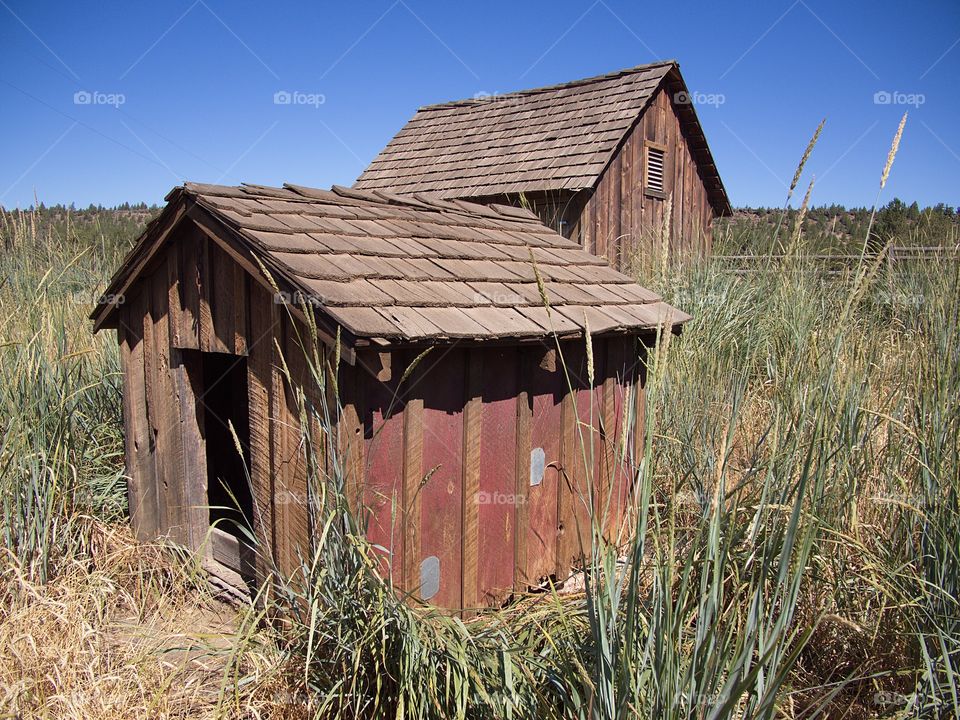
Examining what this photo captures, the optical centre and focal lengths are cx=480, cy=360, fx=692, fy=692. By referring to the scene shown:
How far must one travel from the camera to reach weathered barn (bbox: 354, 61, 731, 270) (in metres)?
11.0

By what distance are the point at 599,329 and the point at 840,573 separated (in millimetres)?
1656

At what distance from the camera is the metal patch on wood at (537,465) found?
3984 mm

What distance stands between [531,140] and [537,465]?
30.7 ft


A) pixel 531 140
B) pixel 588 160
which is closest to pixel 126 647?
pixel 588 160

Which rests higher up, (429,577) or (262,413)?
(262,413)

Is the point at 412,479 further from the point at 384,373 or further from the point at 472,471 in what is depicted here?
the point at 384,373

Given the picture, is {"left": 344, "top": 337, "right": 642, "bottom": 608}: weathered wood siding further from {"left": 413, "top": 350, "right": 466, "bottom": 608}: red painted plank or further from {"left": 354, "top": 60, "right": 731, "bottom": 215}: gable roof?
{"left": 354, "top": 60, "right": 731, "bottom": 215}: gable roof

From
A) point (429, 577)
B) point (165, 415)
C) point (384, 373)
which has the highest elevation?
point (384, 373)

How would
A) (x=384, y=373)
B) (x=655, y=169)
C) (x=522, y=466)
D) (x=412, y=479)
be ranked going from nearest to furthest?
(x=384, y=373) → (x=412, y=479) → (x=522, y=466) → (x=655, y=169)

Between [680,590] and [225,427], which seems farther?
[225,427]

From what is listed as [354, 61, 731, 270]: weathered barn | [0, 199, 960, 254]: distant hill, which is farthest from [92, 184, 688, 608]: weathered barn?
[354, 61, 731, 270]: weathered barn

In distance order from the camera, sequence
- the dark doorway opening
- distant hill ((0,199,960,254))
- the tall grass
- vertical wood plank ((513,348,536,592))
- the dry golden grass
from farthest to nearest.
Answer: distant hill ((0,199,960,254))
the dark doorway opening
vertical wood plank ((513,348,536,592))
the dry golden grass
the tall grass

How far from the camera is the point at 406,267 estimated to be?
3.64 metres

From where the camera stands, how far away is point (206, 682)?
9.70 feet
